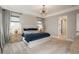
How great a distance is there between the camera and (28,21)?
1688mm

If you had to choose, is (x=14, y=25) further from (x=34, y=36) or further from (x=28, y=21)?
(x=34, y=36)

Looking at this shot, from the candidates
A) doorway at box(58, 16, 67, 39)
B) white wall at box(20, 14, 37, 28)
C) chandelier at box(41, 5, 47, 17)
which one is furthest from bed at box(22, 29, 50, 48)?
chandelier at box(41, 5, 47, 17)

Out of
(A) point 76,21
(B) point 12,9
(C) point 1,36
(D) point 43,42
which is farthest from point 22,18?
(A) point 76,21

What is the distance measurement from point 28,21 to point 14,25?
0.91 ft

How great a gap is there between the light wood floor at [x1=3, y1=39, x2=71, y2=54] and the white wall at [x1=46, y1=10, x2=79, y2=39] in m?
0.17

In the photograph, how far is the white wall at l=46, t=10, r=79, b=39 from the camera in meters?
1.60

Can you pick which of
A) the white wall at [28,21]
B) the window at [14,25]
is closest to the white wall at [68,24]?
the white wall at [28,21]

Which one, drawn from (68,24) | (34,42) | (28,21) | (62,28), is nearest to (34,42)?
(34,42)

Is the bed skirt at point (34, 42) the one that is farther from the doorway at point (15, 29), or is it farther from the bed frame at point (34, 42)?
the doorway at point (15, 29)

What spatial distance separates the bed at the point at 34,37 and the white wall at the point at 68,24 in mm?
144

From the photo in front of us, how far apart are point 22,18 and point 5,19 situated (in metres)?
0.30

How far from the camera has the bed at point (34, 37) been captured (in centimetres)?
169
